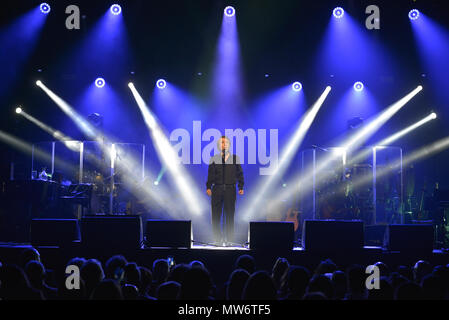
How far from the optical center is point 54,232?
643cm

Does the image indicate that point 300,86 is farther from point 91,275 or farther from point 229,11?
point 91,275

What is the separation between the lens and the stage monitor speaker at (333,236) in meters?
6.21

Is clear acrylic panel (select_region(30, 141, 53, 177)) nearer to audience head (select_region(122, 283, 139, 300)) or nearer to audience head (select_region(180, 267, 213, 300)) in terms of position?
audience head (select_region(122, 283, 139, 300))

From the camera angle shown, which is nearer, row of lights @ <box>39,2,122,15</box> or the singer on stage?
the singer on stage

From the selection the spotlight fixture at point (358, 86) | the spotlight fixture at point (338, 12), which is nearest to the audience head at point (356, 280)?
the spotlight fixture at point (338, 12)

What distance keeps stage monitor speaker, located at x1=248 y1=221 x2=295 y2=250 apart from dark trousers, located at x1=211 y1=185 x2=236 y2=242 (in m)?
1.19

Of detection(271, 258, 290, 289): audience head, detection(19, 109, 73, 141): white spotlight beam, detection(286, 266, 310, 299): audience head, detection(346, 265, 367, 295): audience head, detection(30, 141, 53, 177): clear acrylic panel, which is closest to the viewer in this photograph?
detection(286, 266, 310, 299): audience head

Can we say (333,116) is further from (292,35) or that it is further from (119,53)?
(119,53)

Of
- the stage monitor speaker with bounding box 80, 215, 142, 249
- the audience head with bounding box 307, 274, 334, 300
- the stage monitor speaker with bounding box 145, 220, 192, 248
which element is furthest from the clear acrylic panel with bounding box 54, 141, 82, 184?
the audience head with bounding box 307, 274, 334, 300

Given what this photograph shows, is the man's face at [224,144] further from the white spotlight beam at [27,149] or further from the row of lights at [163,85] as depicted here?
the white spotlight beam at [27,149]

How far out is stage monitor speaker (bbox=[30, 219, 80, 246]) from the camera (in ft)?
20.9

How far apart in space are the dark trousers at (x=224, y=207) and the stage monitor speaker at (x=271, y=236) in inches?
47.0

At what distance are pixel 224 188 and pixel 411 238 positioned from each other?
292cm
